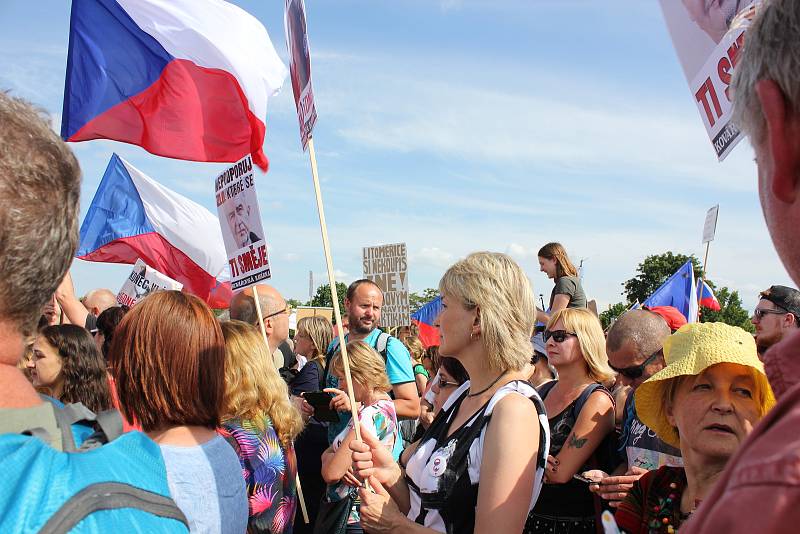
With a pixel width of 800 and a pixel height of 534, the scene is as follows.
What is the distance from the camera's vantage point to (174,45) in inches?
247

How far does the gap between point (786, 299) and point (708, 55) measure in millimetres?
2300

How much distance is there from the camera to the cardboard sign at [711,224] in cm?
1037

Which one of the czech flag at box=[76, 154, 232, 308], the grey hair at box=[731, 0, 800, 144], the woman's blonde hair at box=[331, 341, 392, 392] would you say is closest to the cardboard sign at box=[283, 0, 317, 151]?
the woman's blonde hair at box=[331, 341, 392, 392]

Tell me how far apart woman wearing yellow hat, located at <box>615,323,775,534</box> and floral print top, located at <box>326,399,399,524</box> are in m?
2.11

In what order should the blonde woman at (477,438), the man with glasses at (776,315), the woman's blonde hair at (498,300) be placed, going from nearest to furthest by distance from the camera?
the blonde woman at (477,438), the woman's blonde hair at (498,300), the man with glasses at (776,315)

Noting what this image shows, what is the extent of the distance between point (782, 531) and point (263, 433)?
10.6 feet

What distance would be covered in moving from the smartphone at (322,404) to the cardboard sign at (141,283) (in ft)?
14.2

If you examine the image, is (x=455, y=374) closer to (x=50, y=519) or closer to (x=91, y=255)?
(x=50, y=519)

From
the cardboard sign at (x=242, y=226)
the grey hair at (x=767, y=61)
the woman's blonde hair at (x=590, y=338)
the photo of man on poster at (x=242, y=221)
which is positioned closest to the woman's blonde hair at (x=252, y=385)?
the woman's blonde hair at (x=590, y=338)

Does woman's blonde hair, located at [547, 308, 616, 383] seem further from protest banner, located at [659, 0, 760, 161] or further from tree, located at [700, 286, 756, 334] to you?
tree, located at [700, 286, 756, 334]

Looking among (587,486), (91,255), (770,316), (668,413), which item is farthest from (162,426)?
(91,255)

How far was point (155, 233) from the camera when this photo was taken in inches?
403

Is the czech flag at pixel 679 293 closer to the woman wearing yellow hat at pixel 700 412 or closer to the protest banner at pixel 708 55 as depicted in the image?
the protest banner at pixel 708 55

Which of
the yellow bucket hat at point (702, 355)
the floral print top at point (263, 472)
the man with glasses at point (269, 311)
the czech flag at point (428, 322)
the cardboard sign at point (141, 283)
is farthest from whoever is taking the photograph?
the czech flag at point (428, 322)
